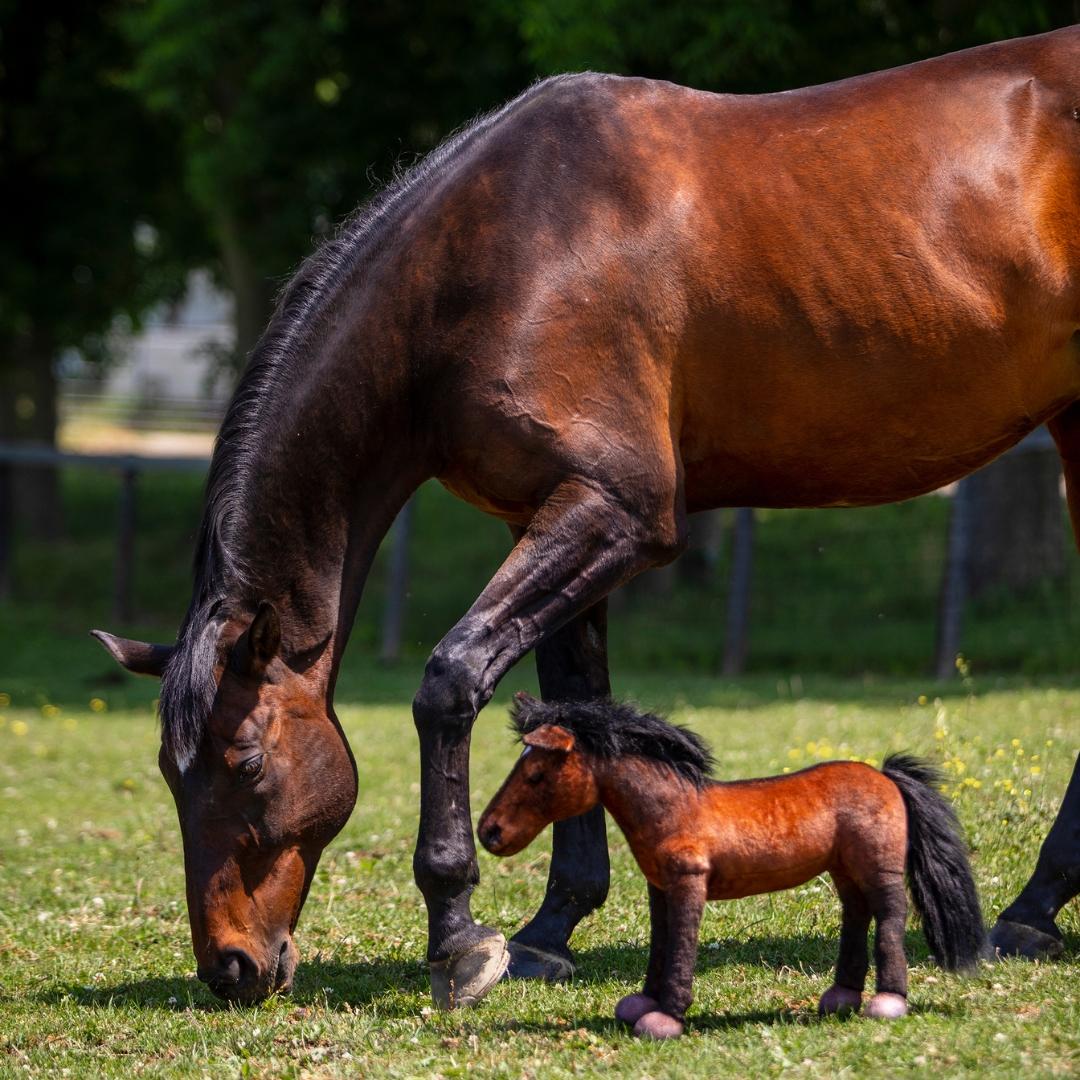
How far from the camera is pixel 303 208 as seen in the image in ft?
53.1

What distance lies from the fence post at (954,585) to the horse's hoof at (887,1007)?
8.53 metres

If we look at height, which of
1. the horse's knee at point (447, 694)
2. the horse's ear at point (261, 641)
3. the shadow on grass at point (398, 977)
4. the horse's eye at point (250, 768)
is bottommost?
the shadow on grass at point (398, 977)

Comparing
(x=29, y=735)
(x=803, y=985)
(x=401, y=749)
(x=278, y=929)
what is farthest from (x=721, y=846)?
(x=29, y=735)

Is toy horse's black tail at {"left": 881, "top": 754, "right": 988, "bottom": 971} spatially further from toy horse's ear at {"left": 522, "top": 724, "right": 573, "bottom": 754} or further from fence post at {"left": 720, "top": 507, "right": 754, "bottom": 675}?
fence post at {"left": 720, "top": 507, "right": 754, "bottom": 675}

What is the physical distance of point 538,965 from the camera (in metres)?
4.53

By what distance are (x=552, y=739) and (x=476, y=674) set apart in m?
0.56

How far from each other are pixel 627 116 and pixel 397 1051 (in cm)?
277

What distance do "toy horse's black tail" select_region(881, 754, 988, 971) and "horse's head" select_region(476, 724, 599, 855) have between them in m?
0.81

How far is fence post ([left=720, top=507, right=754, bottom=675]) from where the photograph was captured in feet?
42.8

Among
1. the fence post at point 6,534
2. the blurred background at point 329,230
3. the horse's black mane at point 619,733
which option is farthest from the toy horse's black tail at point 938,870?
the fence post at point 6,534

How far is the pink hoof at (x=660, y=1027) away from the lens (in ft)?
11.8

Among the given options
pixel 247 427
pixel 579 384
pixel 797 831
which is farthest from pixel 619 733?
pixel 247 427

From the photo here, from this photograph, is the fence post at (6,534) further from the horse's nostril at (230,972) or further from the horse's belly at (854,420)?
the horse's belly at (854,420)

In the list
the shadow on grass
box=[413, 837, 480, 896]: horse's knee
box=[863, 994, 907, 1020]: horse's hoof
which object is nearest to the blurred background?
the shadow on grass
